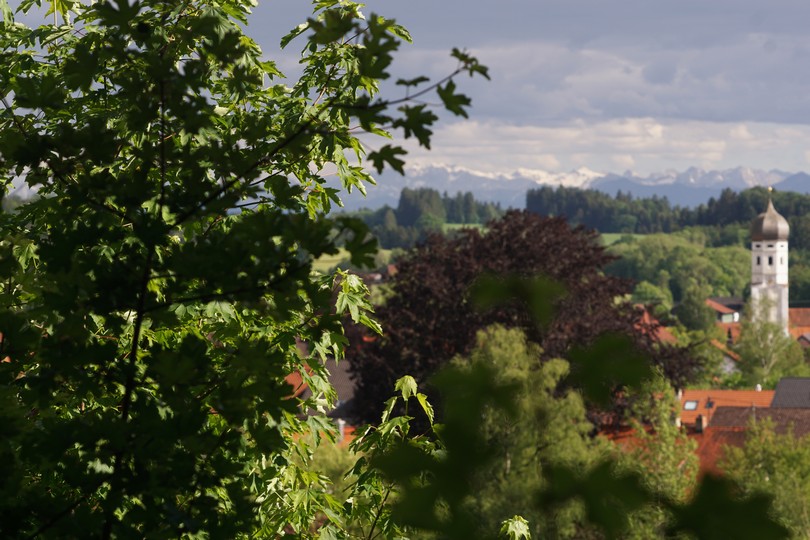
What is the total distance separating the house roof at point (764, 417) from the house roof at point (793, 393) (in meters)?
8.56

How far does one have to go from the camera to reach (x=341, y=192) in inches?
243

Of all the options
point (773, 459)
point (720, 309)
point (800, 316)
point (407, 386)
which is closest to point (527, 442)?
point (407, 386)

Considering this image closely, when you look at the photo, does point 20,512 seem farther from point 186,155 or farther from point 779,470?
point 779,470

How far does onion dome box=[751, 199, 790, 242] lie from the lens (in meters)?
97.8

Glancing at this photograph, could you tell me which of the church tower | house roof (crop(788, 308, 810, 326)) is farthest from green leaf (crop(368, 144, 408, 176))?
house roof (crop(788, 308, 810, 326))

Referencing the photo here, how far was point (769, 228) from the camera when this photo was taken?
322 ft

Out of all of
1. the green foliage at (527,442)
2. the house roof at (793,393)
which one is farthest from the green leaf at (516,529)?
the house roof at (793,393)

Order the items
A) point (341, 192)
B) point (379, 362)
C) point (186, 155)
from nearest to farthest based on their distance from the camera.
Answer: point (186, 155)
point (341, 192)
point (379, 362)

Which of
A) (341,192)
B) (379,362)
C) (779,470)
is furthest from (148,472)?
(779,470)

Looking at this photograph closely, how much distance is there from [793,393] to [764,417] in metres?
15.6

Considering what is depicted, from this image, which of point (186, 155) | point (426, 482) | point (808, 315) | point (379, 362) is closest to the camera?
point (426, 482)

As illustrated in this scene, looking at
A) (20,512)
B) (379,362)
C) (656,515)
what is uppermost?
(656,515)

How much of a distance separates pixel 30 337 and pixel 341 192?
11.0 ft

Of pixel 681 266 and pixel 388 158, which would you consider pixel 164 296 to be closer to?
pixel 388 158
